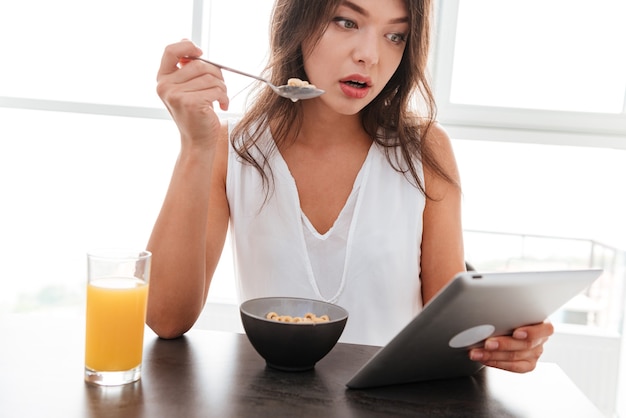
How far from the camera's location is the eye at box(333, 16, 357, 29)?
1.40 meters

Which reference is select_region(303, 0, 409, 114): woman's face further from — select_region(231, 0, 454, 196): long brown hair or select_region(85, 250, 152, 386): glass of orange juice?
select_region(85, 250, 152, 386): glass of orange juice

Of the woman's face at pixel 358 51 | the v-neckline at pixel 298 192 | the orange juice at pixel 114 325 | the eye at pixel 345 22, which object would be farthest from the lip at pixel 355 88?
the orange juice at pixel 114 325

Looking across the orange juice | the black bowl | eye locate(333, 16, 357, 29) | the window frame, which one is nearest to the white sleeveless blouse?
eye locate(333, 16, 357, 29)

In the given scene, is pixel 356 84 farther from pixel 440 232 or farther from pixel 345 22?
pixel 440 232

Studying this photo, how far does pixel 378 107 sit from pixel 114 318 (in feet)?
3.12

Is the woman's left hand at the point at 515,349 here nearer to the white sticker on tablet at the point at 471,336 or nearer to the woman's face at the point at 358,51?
the white sticker on tablet at the point at 471,336

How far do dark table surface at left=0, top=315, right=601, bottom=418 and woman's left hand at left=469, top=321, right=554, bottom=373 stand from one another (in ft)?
0.09

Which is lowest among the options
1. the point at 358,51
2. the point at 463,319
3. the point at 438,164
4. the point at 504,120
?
the point at 463,319

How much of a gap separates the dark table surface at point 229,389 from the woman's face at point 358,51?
0.59m

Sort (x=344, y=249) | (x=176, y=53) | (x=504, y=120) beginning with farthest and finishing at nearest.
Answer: (x=504, y=120) < (x=344, y=249) < (x=176, y=53)

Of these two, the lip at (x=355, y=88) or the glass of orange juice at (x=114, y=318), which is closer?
the glass of orange juice at (x=114, y=318)

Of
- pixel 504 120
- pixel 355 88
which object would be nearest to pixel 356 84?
pixel 355 88

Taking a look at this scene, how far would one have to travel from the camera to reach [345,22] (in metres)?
1.40

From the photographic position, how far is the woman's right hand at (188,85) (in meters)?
1.16
